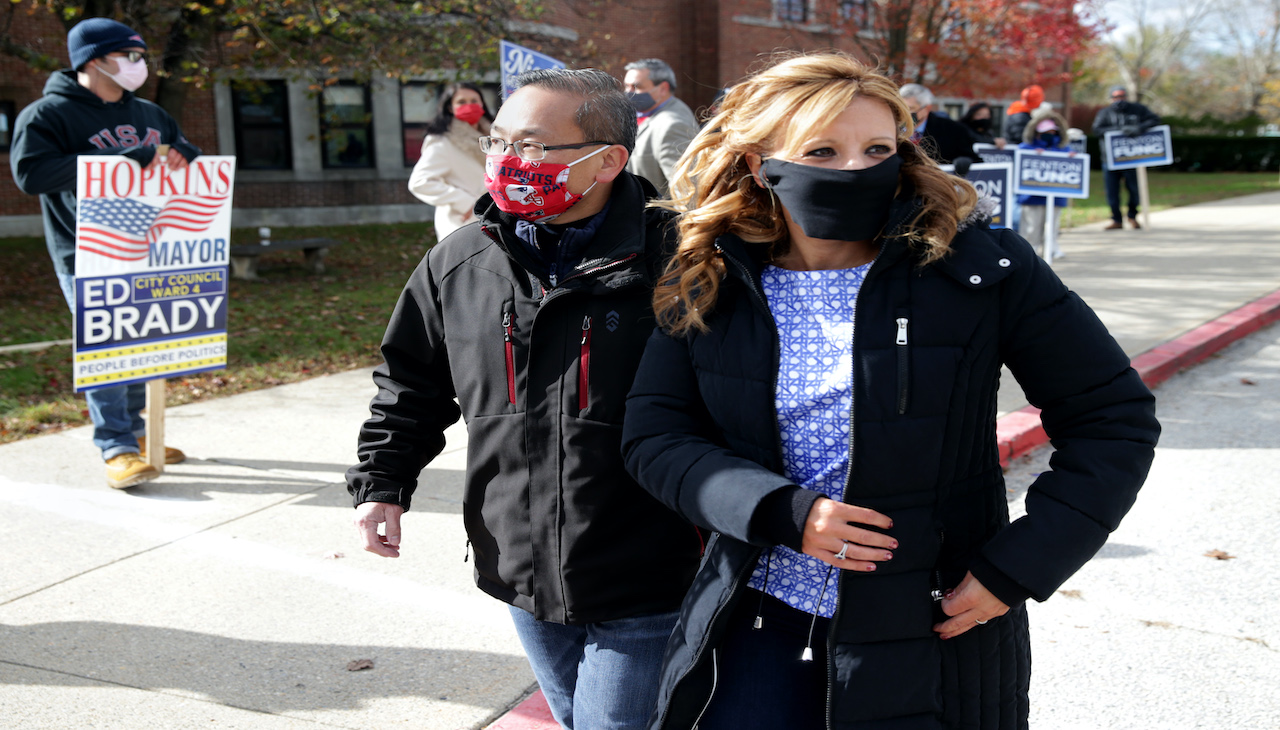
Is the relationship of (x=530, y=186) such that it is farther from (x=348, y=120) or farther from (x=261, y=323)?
(x=348, y=120)

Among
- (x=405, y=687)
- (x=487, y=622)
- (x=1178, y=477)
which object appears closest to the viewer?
(x=405, y=687)

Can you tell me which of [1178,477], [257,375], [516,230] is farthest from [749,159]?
[257,375]

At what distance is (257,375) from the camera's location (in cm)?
809

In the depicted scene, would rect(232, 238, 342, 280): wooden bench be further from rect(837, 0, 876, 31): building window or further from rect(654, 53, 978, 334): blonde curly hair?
rect(654, 53, 978, 334): blonde curly hair

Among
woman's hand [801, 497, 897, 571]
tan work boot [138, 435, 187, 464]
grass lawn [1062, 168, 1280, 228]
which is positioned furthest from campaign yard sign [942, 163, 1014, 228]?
grass lawn [1062, 168, 1280, 228]

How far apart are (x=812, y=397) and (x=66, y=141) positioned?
4831 mm

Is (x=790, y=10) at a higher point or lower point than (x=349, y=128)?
higher

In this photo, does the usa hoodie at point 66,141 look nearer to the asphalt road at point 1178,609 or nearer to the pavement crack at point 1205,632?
the asphalt road at point 1178,609

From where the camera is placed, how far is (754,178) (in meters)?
2.07

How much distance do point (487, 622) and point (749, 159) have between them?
2.43 meters

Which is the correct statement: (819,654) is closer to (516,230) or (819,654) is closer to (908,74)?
(516,230)

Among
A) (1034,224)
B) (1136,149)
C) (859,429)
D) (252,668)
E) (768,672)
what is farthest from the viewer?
(1136,149)

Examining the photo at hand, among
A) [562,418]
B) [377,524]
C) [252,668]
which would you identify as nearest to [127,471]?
[252,668]

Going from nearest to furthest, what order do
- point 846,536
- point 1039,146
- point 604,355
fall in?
point 846,536, point 604,355, point 1039,146
